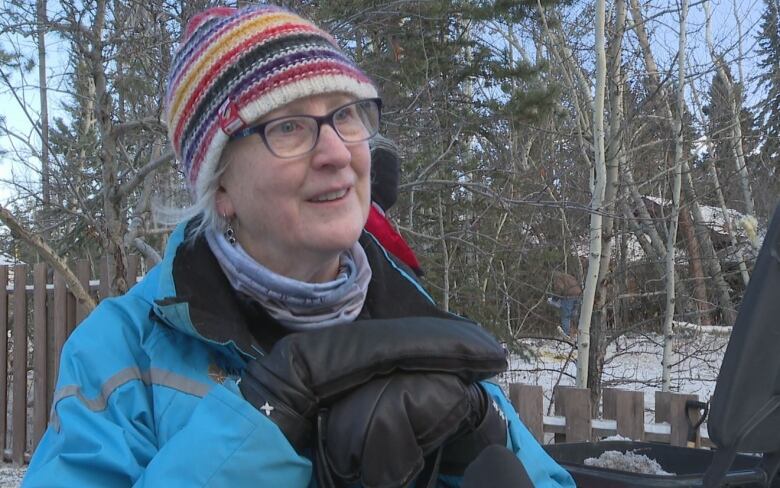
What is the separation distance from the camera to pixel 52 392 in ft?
16.5

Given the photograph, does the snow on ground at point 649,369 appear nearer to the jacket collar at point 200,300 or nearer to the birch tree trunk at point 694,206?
the birch tree trunk at point 694,206

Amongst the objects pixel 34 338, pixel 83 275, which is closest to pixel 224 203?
pixel 83 275

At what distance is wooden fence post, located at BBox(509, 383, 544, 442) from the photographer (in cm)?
378

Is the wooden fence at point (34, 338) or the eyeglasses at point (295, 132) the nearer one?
the eyeglasses at point (295, 132)

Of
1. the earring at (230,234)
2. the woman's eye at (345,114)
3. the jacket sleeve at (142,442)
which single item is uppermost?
the woman's eye at (345,114)

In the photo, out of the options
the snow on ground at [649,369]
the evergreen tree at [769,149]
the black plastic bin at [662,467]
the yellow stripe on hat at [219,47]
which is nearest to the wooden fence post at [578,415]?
the black plastic bin at [662,467]

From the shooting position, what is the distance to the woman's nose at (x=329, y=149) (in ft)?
4.41

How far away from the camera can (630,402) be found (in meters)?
3.73

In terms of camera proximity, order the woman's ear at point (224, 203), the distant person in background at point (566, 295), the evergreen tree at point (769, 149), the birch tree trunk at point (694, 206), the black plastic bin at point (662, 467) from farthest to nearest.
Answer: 1. the evergreen tree at point (769, 149)
2. the distant person in background at point (566, 295)
3. the birch tree trunk at point (694, 206)
4. the black plastic bin at point (662, 467)
5. the woman's ear at point (224, 203)

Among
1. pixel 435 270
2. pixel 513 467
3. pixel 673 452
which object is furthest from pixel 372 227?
pixel 435 270

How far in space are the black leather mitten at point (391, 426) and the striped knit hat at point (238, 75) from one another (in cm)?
62

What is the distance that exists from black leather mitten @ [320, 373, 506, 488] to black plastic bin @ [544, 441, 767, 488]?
33.7 inches

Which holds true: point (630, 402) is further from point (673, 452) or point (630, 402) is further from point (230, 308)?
point (230, 308)

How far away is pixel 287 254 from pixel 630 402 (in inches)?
116
